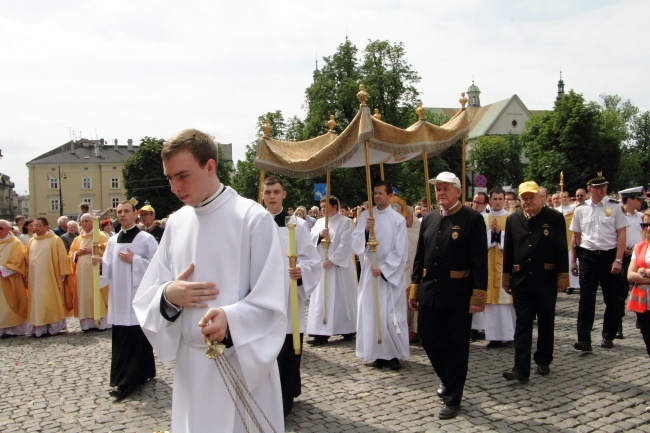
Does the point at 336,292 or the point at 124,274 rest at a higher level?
the point at 124,274

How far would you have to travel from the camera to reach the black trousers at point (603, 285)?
26.5 ft

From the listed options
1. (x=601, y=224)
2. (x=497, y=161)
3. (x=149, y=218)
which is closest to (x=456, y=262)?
(x=601, y=224)

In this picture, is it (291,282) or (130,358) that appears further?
(130,358)

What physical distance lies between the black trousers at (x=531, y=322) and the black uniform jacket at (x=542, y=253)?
8 centimetres

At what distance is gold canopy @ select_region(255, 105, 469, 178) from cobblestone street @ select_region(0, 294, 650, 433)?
2.62m

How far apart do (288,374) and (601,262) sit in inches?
191

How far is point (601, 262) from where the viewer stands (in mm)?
8250

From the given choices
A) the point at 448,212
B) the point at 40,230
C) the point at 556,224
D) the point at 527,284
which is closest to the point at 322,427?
the point at 448,212

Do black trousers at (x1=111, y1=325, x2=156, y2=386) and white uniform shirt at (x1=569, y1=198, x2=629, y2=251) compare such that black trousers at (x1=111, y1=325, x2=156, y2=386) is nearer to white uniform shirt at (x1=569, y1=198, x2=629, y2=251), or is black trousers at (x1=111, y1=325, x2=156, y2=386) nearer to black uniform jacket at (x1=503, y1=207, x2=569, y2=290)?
black uniform jacket at (x1=503, y1=207, x2=569, y2=290)

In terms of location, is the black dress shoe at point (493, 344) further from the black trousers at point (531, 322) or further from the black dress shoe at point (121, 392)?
the black dress shoe at point (121, 392)

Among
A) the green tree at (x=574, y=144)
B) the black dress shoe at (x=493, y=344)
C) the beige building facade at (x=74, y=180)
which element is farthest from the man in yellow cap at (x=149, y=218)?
the beige building facade at (x=74, y=180)

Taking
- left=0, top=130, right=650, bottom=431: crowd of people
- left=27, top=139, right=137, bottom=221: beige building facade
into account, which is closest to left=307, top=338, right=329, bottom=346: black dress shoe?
left=0, top=130, right=650, bottom=431: crowd of people

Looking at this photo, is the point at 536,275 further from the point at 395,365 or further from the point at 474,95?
the point at 474,95

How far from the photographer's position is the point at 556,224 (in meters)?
6.85
